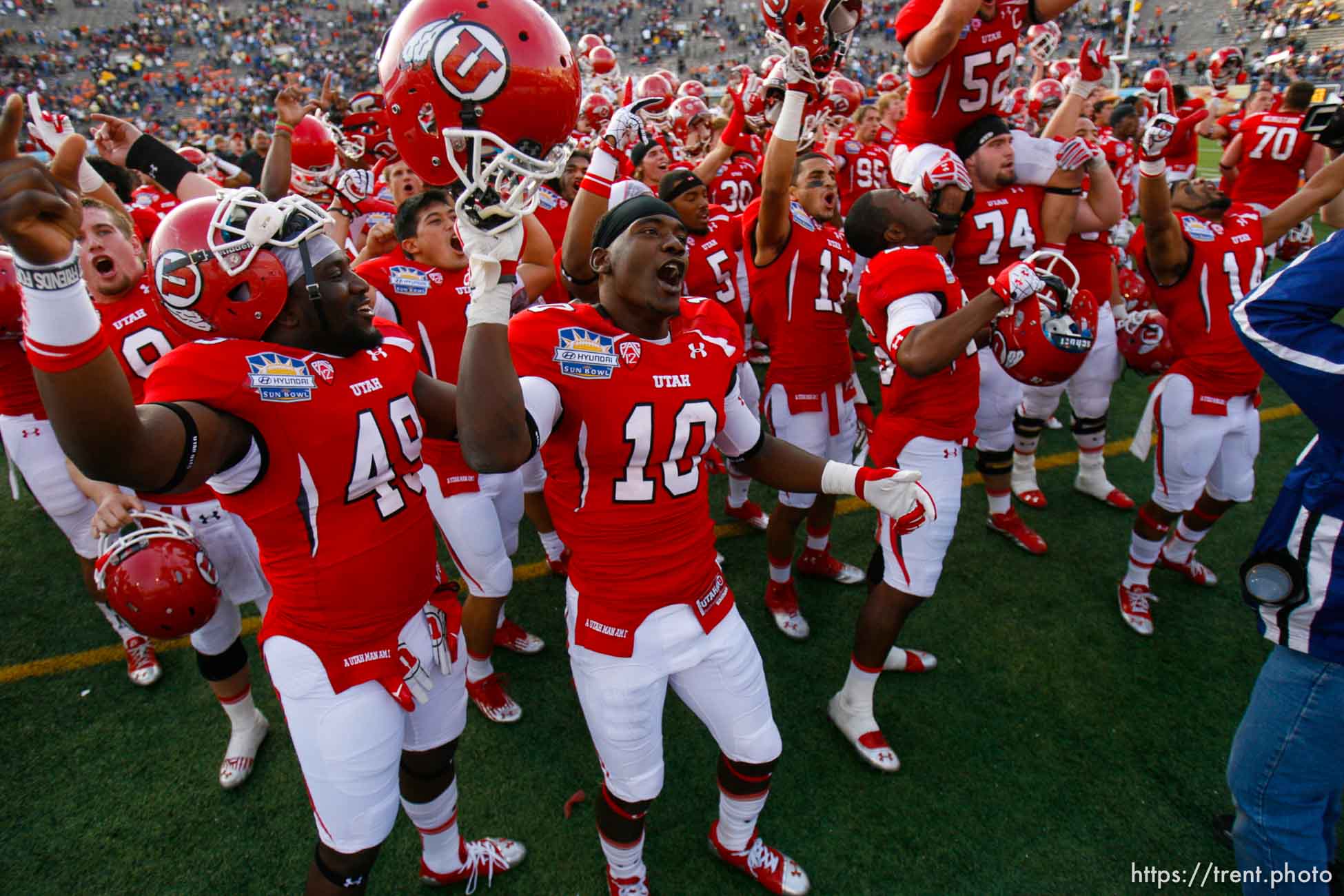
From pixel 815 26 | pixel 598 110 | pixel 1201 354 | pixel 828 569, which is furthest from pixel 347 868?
pixel 598 110

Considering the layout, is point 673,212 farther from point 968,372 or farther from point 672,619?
point 968,372

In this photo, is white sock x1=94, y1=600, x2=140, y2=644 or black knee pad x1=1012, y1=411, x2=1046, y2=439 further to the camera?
black knee pad x1=1012, y1=411, x2=1046, y2=439

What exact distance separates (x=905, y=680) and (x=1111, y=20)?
47.9 meters

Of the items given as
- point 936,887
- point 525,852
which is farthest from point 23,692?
point 936,887

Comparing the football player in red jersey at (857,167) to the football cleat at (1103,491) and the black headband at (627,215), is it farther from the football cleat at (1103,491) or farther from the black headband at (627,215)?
the black headband at (627,215)

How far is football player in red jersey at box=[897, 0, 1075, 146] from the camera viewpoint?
12.9 feet

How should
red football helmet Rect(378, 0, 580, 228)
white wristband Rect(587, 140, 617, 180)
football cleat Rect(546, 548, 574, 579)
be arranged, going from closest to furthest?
red football helmet Rect(378, 0, 580, 228) < white wristband Rect(587, 140, 617, 180) < football cleat Rect(546, 548, 574, 579)

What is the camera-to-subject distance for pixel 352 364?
7.93 ft

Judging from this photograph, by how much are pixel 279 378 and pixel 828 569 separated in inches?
154

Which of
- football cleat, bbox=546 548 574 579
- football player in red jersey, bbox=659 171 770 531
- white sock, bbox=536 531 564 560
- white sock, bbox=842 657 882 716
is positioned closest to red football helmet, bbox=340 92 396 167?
football player in red jersey, bbox=659 171 770 531

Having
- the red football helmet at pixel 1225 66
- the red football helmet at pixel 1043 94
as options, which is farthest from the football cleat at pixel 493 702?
the red football helmet at pixel 1225 66

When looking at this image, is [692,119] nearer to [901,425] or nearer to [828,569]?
[828,569]

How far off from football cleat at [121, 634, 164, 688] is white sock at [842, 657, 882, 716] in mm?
4121

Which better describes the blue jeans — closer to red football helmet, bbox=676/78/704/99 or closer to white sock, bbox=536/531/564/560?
white sock, bbox=536/531/564/560
